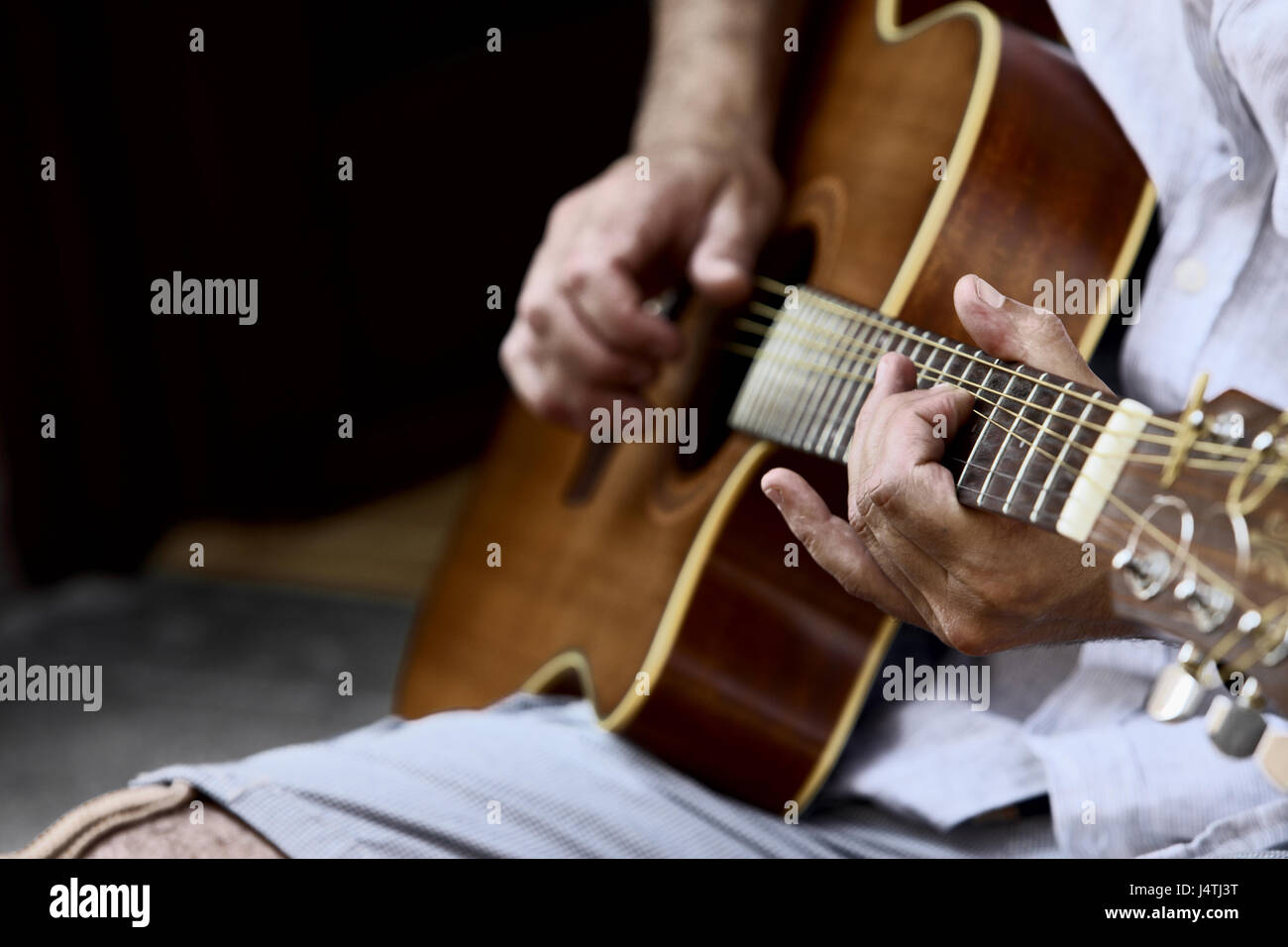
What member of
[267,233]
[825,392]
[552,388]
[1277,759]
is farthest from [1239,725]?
[267,233]

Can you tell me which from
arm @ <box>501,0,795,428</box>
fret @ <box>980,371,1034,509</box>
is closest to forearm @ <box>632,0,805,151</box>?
arm @ <box>501,0,795,428</box>

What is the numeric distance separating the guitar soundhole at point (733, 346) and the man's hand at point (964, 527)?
0.33 m

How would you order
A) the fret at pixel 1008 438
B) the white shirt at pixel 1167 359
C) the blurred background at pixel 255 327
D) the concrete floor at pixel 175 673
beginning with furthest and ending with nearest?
the blurred background at pixel 255 327 < the concrete floor at pixel 175 673 < the white shirt at pixel 1167 359 < the fret at pixel 1008 438

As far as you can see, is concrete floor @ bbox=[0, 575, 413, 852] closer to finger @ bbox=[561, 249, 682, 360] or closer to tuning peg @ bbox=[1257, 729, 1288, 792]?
finger @ bbox=[561, 249, 682, 360]

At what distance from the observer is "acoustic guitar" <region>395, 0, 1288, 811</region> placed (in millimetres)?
459

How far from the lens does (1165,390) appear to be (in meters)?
0.67

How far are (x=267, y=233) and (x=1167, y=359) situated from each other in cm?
135

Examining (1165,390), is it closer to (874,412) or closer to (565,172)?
(874,412)

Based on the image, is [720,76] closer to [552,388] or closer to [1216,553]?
[552,388]

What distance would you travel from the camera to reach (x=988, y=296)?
0.56 m

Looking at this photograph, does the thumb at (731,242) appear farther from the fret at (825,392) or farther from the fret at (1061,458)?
the fret at (1061,458)

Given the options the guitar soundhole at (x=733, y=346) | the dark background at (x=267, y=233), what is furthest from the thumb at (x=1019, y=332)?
the dark background at (x=267, y=233)

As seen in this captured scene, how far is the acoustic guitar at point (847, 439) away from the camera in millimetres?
459
